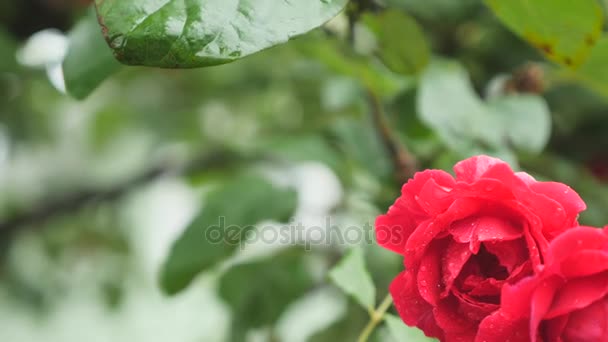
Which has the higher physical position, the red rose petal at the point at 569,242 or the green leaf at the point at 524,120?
the red rose petal at the point at 569,242

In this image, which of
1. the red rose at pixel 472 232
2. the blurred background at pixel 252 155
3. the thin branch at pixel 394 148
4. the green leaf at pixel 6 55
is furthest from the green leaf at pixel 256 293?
the red rose at pixel 472 232

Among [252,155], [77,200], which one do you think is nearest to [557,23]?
[252,155]

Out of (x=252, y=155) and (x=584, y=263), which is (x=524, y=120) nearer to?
(x=584, y=263)

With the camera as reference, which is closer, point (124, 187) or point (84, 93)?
point (84, 93)

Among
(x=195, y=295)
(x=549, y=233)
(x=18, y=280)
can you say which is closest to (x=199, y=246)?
(x=549, y=233)

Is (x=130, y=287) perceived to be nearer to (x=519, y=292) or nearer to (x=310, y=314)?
(x=310, y=314)

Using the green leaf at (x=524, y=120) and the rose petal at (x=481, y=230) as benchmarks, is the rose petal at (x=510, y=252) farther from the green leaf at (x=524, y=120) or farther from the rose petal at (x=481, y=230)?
the green leaf at (x=524, y=120)
